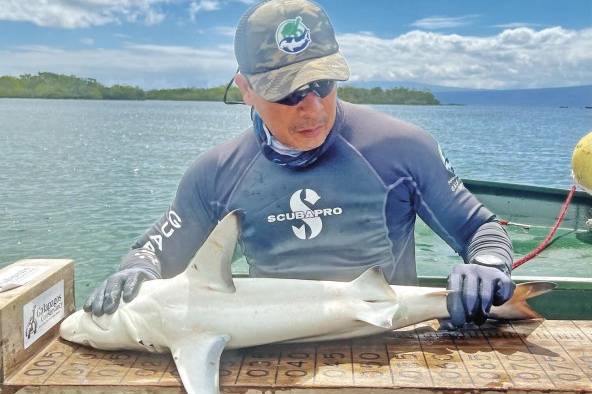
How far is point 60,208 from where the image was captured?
68.1 feet

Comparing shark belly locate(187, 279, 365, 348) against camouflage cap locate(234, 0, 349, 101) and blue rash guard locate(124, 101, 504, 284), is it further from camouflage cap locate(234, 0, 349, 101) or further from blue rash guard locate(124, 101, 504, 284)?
camouflage cap locate(234, 0, 349, 101)

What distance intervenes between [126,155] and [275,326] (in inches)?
1612

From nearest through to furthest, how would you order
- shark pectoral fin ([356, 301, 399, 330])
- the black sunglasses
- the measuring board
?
the measuring board → shark pectoral fin ([356, 301, 399, 330]) → the black sunglasses

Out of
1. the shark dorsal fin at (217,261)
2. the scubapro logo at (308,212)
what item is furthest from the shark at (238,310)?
the scubapro logo at (308,212)

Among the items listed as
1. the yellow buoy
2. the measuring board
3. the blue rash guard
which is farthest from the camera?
the yellow buoy

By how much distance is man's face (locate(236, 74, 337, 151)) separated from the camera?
2.99 metres

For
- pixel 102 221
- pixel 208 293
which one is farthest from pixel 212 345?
pixel 102 221

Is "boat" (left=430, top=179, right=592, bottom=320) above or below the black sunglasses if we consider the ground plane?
below

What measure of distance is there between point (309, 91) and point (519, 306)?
1218mm

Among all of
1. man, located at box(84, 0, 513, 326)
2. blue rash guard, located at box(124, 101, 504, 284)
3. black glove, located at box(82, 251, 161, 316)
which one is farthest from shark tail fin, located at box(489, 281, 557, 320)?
black glove, located at box(82, 251, 161, 316)

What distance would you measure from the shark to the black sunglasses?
0.60 metres

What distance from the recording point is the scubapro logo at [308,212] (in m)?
3.23

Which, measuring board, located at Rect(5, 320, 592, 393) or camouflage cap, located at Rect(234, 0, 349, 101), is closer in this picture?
measuring board, located at Rect(5, 320, 592, 393)

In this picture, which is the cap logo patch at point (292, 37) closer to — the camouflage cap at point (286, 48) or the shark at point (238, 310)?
the camouflage cap at point (286, 48)
